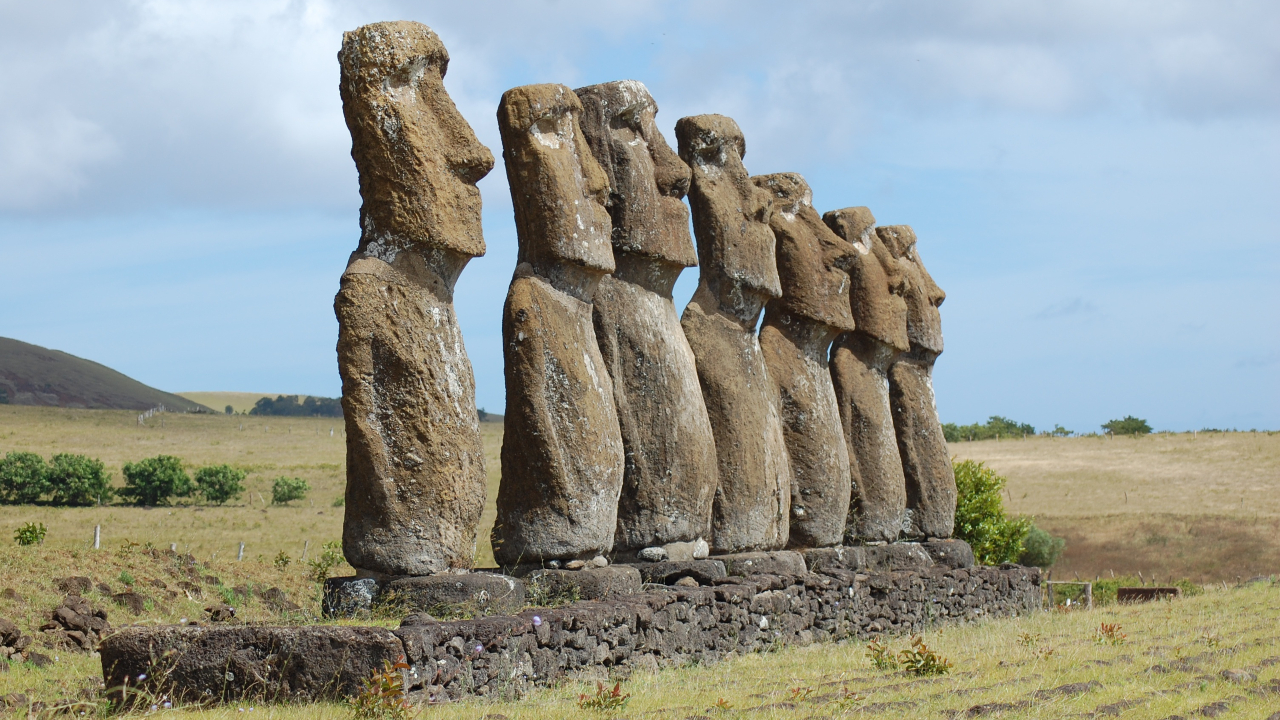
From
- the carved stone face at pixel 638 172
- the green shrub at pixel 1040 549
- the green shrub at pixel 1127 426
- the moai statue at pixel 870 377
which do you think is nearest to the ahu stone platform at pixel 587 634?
the moai statue at pixel 870 377

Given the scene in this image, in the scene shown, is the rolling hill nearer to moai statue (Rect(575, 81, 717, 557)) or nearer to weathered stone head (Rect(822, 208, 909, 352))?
weathered stone head (Rect(822, 208, 909, 352))

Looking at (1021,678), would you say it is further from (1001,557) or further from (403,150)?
(1001,557)

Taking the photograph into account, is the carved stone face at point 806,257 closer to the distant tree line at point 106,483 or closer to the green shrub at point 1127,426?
the distant tree line at point 106,483

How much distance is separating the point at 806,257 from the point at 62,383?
4156 inches

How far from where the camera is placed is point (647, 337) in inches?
450

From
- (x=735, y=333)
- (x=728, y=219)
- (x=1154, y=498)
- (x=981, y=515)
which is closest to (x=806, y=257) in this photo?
(x=728, y=219)

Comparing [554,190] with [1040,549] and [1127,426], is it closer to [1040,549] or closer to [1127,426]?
[1040,549]

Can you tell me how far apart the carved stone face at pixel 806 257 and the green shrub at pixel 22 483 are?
33.1 meters

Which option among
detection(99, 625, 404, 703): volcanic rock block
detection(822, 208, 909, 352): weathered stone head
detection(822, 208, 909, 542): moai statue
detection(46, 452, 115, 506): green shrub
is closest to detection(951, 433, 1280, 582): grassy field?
detection(822, 208, 909, 352): weathered stone head

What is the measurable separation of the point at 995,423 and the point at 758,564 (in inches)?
2610

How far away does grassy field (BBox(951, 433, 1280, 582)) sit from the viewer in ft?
112

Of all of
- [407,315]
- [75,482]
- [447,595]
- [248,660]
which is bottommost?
[248,660]

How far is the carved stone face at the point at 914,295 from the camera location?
55.2ft

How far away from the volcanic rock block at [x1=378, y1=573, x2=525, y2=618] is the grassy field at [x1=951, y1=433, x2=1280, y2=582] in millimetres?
27187
